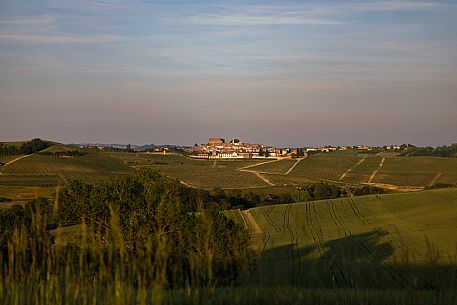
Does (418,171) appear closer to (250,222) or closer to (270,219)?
(270,219)

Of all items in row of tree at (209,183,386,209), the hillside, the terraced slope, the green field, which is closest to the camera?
the hillside

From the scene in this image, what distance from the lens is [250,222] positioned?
54.7 meters

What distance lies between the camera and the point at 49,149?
111m

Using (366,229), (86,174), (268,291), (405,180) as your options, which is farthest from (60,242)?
(405,180)

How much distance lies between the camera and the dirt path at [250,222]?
5007cm

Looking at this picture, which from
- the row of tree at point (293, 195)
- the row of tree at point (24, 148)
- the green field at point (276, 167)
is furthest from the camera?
Answer: the green field at point (276, 167)

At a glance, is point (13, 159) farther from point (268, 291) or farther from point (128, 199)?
point (268, 291)

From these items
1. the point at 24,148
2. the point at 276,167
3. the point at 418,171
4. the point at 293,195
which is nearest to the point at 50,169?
the point at 24,148

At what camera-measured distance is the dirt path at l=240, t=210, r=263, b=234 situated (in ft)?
164

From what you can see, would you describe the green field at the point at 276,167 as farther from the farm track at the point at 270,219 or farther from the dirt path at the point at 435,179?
the farm track at the point at 270,219

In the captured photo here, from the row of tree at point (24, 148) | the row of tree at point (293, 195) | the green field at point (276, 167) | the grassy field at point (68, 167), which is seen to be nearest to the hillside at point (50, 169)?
the grassy field at point (68, 167)

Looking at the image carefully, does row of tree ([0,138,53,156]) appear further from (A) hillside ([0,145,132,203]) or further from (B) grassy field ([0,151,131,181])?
(B) grassy field ([0,151,131,181])

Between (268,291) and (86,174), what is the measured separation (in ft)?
285

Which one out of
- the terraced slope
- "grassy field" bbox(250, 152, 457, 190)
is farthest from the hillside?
the terraced slope
